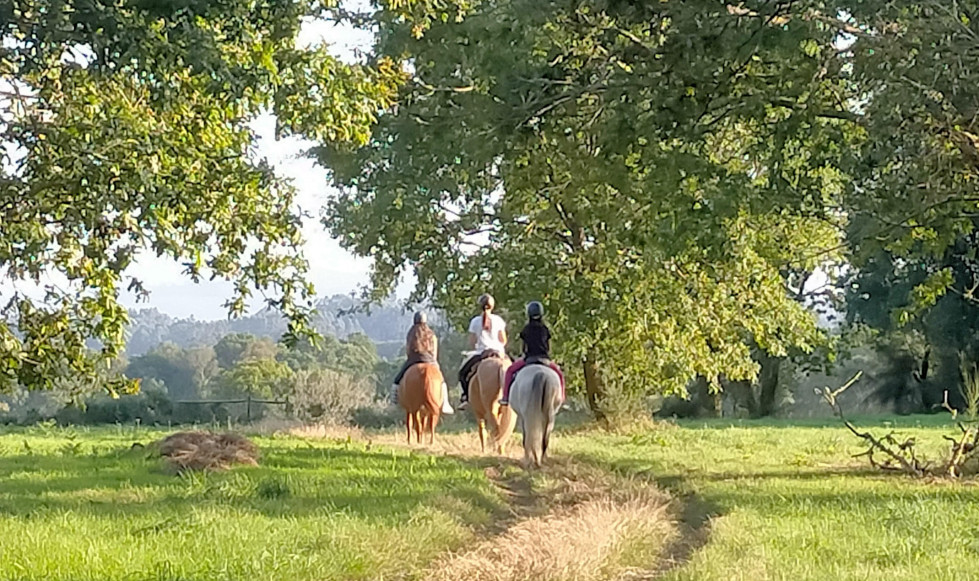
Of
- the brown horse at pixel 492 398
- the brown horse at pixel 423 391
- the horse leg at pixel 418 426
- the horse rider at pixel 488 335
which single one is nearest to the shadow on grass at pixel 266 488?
the brown horse at pixel 492 398

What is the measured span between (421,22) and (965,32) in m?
5.32

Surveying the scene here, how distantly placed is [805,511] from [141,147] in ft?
21.3

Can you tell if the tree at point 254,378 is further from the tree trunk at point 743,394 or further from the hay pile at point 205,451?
the hay pile at point 205,451

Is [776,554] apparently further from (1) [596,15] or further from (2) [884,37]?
(1) [596,15]

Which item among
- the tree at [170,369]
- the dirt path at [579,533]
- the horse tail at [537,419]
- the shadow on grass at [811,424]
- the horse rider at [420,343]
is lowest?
the dirt path at [579,533]

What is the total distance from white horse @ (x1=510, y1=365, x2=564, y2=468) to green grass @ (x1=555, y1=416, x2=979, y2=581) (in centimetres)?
127

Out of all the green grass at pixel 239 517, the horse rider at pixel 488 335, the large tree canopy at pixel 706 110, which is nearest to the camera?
the green grass at pixel 239 517

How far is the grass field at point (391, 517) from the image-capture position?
7.32 m

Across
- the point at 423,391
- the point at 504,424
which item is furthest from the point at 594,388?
the point at 504,424

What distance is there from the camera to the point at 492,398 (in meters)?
16.7

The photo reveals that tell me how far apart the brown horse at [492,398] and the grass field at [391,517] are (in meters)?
1.05

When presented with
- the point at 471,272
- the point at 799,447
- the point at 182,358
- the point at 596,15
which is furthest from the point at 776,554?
the point at 182,358

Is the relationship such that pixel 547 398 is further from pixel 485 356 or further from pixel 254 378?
pixel 254 378

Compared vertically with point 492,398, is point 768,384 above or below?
above
